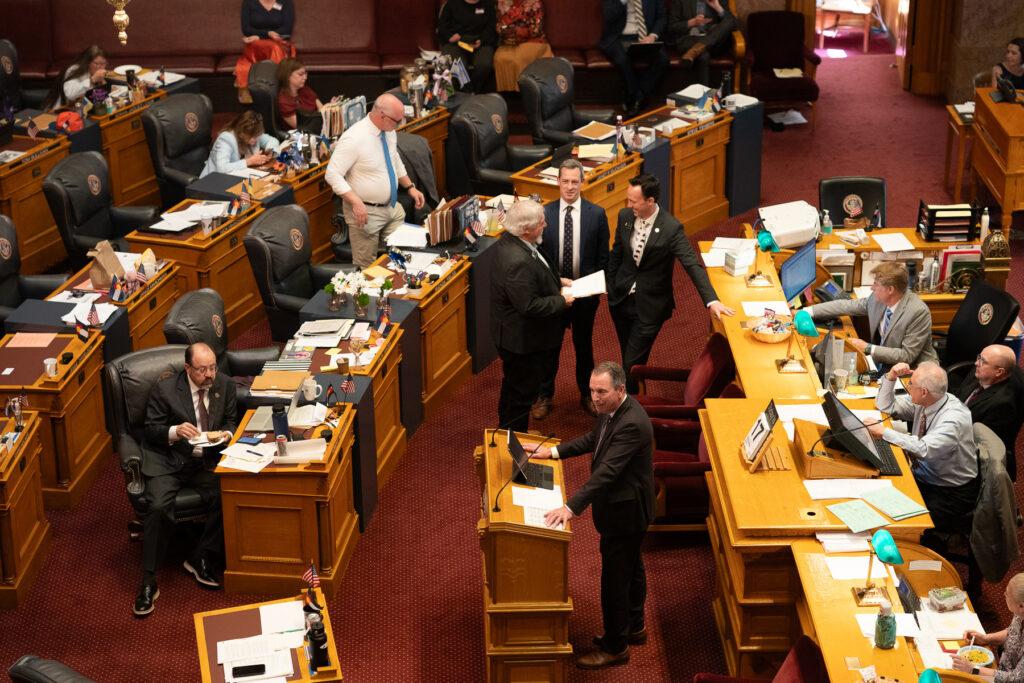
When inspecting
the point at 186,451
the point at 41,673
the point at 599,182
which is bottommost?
the point at 41,673

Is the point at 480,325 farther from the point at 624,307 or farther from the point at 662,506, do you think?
the point at 662,506

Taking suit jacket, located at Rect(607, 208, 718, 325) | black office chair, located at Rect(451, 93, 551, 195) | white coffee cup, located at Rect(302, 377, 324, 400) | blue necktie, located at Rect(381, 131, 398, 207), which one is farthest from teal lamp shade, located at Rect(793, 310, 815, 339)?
black office chair, located at Rect(451, 93, 551, 195)

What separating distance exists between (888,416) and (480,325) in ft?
9.71

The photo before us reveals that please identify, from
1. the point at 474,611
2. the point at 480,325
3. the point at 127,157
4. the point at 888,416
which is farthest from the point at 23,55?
the point at 888,416

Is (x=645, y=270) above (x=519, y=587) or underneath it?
above

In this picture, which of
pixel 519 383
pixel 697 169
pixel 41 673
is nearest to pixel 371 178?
pixel 519 383

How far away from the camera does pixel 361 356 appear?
7172 millimetres

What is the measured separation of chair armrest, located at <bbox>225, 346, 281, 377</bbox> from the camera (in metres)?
7.55

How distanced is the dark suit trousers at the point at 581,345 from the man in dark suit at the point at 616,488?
1.95 metres

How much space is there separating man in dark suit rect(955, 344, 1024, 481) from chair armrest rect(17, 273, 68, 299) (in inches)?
213

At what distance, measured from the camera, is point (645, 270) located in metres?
7.64

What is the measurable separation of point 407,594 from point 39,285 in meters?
3.41

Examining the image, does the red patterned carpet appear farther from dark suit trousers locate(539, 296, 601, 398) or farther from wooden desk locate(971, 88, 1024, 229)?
wooden desk locate(971, 88, 1024, 229)

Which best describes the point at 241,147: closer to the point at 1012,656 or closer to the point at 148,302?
the point at 148,302
